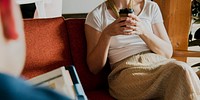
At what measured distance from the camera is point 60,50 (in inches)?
59.7

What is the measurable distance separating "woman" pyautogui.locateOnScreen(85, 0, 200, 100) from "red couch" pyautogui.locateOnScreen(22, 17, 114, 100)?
0.20 feet

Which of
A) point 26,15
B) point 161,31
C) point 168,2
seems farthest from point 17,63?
point 26,15

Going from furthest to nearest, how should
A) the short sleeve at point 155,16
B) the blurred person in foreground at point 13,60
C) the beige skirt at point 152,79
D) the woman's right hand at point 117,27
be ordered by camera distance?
the short sleeve at point 155,16 → the woman's right hand at point 117,27 → the beige skirt at point 152,79 → the blurred person in foreground at point 13,60

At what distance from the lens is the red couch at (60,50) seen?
4.80ft

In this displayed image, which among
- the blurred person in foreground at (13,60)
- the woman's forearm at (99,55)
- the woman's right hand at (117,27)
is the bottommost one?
the woman's forearm at (99,55)

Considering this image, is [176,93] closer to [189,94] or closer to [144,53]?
[189,94]

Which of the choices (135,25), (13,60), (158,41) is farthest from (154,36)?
(13,60)

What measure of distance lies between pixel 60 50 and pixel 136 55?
1.25ft

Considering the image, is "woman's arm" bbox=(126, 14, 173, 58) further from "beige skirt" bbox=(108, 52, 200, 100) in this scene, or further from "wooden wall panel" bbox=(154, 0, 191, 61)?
"wooden wall panel" bbox=(154, 0, 191, 61)

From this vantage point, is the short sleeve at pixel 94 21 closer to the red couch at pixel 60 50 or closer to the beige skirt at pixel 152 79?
the red couch at pixel 60 50

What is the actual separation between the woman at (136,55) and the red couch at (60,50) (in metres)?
0.06

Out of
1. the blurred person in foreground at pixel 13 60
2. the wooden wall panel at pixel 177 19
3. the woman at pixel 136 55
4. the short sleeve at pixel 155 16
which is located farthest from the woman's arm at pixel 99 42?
the blurred person in foreground at pixel 13 60

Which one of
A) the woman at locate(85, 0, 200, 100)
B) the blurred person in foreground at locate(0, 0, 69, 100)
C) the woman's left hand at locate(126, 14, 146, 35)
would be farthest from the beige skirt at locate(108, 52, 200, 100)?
the blurred person in foreground at locate(0, 0, 69, 100)

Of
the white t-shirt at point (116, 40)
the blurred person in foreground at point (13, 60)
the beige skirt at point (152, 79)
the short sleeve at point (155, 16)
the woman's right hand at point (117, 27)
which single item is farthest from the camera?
the short sleeve at point (155, 16)
